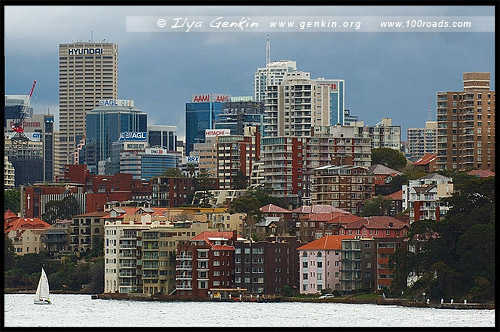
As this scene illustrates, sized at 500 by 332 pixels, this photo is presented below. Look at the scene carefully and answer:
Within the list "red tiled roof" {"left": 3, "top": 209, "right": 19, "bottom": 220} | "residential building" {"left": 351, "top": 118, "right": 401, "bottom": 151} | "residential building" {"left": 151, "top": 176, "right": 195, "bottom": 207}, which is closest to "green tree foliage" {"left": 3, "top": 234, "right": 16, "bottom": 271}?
"red tiled roof" {"left": 3, "top": 209, "right": 19, "bottom": 220}

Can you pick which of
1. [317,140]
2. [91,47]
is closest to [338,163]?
[317,140]

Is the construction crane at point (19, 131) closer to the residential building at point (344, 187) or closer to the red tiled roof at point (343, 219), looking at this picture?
the residential building at point (344, 187)

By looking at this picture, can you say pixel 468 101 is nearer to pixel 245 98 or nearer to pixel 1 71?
pixel 245 98

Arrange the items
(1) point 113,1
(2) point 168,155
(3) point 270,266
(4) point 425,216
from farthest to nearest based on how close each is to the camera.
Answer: (2) point 168,155, (4) point 425,216, (3) point 270,266, (1) point 113,1

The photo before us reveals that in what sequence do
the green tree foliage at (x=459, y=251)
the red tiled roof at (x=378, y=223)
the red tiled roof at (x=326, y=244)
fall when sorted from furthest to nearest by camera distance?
the red tiled roof at (x=378, y=223)
the red tiled roof at (x=326, y=244)
the green tree foliage at (x=459, y=251)

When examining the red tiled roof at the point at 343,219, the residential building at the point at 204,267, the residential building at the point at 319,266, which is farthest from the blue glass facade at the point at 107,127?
the residential building at the point at 319,266

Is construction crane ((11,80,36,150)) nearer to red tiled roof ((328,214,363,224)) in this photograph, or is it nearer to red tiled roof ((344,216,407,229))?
→ red tiled roof ((328,214,363,224))

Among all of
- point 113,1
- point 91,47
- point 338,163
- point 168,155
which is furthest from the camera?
point 91,47
